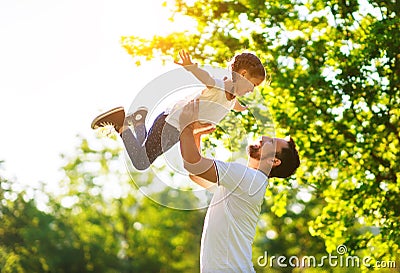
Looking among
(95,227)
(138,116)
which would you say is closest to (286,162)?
(138,116)

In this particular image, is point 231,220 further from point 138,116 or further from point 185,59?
point 138,116

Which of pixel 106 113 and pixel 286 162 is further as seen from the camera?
pixel 106 113

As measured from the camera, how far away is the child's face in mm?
4258

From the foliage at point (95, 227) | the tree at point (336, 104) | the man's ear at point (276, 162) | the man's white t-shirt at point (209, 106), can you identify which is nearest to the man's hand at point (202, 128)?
the man's white t-shirt at point (209, 106)

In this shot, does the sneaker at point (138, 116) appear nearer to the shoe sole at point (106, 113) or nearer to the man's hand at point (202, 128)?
the shoe sole at point (106, 113)

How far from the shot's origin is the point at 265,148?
156 inches

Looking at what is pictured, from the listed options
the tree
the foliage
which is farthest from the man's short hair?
the foliage

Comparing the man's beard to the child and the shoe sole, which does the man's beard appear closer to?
the child

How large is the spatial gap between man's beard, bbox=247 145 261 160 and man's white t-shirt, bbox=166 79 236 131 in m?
0.34

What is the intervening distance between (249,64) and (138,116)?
36.7 inches

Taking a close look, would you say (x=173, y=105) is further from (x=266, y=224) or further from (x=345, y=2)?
(x=266, y=224)

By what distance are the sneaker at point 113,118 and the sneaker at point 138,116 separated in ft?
0.41

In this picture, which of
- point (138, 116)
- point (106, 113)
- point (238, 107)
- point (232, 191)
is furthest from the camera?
point (106, 113)

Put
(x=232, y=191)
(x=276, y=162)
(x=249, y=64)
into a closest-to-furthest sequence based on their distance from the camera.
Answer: (x=232, y=191), (x=276, y=162), (x=249, y=64)
